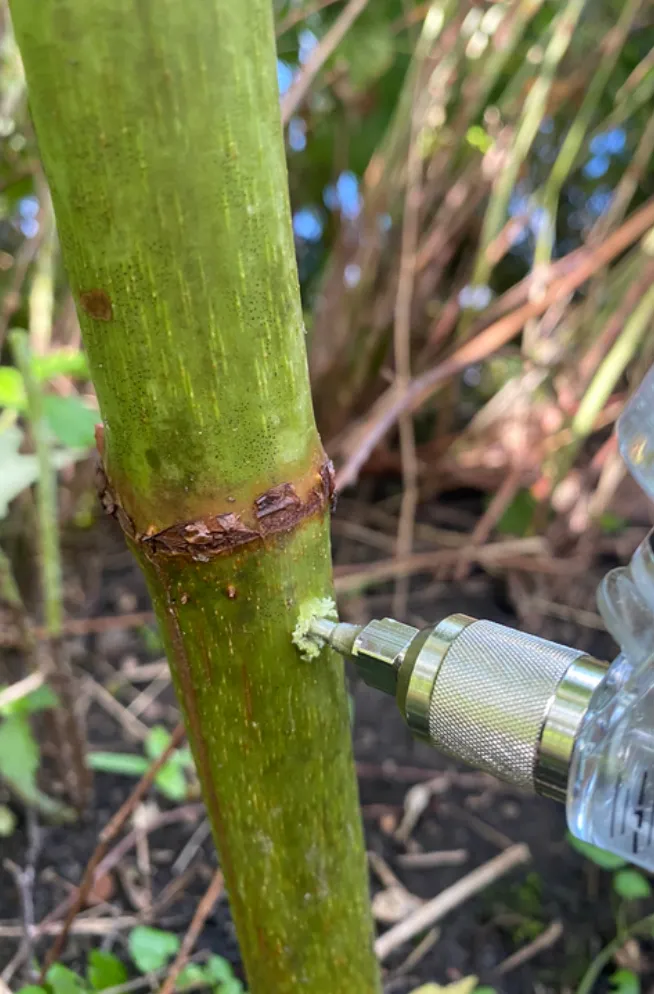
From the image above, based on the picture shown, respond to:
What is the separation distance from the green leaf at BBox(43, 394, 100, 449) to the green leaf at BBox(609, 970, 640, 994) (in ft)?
1.82

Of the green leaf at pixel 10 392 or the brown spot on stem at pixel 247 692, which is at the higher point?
the green leaf at pixel 10 392

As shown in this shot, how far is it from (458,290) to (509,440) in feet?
0.67

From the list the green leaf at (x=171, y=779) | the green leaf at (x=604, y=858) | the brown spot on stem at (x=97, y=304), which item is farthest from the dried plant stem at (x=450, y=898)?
the brown spot on stem at (x=97, y=304)

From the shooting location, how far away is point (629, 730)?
0.86 ft

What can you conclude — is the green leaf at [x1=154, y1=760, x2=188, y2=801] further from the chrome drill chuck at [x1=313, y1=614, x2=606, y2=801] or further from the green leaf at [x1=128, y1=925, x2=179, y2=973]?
the chrome drill chuck at [x1=313, y1=614, x2=606, y2=801]

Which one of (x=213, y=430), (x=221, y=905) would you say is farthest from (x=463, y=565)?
(x=213, y=430)

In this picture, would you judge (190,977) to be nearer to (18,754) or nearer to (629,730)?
(18,754)

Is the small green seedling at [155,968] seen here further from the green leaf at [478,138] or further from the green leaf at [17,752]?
the green leaf at [478,138]

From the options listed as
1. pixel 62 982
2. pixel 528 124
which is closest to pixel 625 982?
pixel 62 982

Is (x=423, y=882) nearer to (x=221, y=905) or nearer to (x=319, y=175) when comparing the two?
(x=221, y=905)

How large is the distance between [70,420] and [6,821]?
34 centimetres

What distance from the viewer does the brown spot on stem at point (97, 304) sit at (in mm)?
215

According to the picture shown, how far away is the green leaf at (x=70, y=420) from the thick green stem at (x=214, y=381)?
0.32 meters

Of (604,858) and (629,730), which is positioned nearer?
(629,730)
